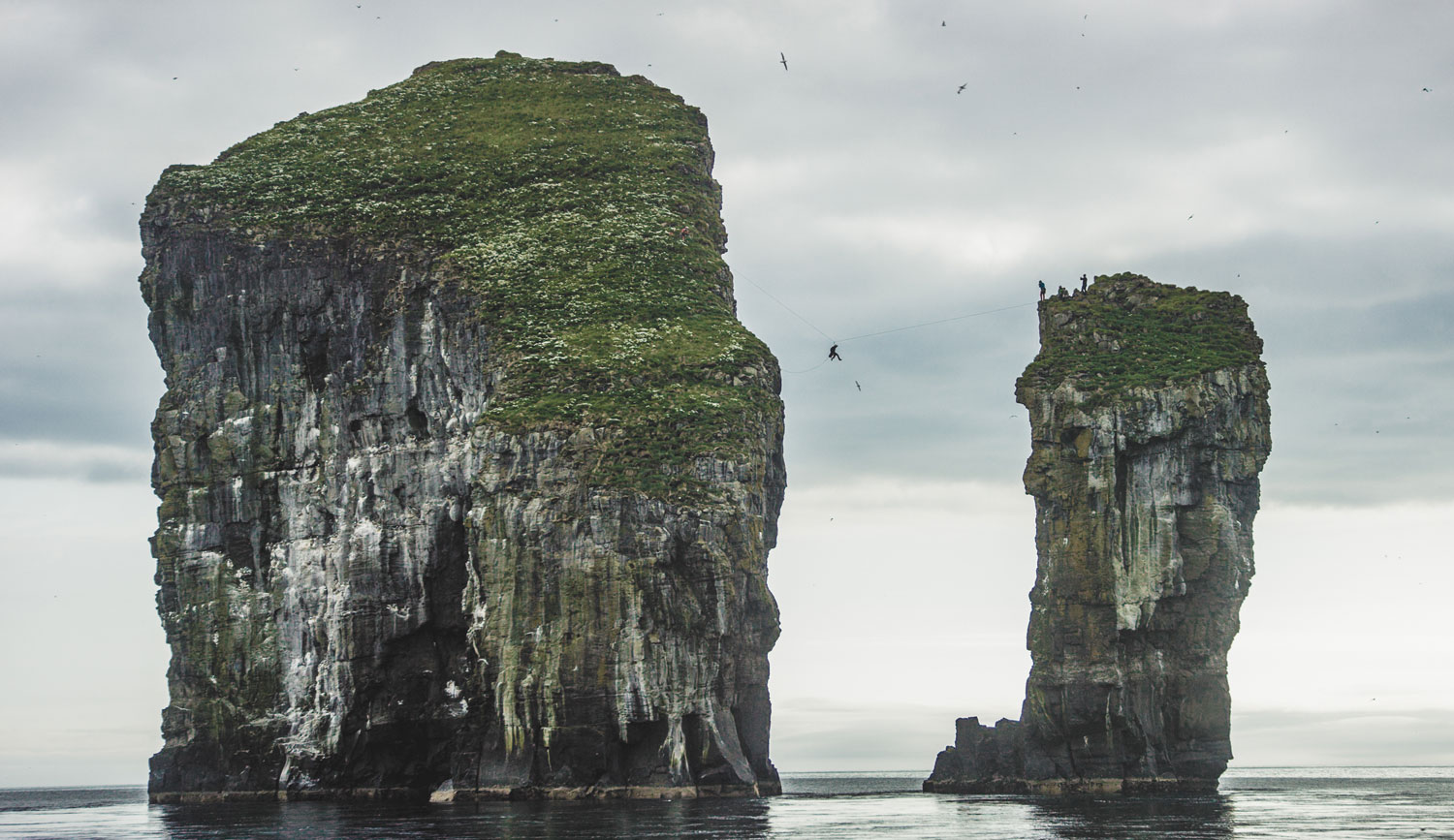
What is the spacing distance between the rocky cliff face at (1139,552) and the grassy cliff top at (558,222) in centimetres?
2212

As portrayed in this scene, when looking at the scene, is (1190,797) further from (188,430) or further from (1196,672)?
(188,430)

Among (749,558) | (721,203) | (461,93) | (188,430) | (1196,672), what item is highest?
(461,93)

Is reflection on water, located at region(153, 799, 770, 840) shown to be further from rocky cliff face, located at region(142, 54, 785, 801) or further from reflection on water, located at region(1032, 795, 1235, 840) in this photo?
reflection on water, located at region(1032, 795, 1235, 840)

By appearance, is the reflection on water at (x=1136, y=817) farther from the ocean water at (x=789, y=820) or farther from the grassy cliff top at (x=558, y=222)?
the grassy cliff top at (x=558, y=222)

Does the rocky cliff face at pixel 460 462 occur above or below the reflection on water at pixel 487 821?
above

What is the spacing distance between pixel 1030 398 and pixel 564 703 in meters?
40.7

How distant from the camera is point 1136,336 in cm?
11394

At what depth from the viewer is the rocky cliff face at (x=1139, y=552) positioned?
107 metres

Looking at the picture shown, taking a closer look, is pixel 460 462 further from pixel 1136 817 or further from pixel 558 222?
pixel 1136 817

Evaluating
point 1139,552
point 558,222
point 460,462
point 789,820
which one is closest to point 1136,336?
point 1139,552

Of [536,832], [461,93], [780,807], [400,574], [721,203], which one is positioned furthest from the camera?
[461,93]

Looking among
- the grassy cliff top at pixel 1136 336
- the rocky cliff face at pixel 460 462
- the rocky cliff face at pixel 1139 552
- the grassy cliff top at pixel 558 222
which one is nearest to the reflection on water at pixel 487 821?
the rocky cliff face at pixel 460 462

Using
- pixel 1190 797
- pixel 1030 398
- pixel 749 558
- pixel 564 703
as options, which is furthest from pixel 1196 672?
pixel 564 703

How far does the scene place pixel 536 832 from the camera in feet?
222
